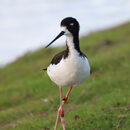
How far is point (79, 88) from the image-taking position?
8.81m

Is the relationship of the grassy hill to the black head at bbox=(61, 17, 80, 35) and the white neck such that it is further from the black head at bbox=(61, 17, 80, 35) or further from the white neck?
the black head at bbox=(61, 17, 80, 35)

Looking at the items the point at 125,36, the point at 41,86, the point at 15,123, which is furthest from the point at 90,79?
the point at 125,36

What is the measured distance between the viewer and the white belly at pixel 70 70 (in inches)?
177

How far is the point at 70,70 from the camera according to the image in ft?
15.1

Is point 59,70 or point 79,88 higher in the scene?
point 59,70

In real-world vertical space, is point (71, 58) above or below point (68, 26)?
below

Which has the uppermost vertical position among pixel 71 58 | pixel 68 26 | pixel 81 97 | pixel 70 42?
pixel 68 26

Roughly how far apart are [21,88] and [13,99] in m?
0.81

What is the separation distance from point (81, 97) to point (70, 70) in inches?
149

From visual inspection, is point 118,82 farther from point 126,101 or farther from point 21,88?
point 21,88

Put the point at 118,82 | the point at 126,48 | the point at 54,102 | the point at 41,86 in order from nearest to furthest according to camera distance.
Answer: the point at 54,102
the point at 118,82
the point at 41,86
the point at 126,48

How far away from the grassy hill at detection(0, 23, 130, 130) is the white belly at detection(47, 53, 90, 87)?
56.9 inches

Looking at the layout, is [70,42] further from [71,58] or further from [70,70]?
[70,70]

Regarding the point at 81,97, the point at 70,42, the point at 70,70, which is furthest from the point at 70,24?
the point at 81,97
